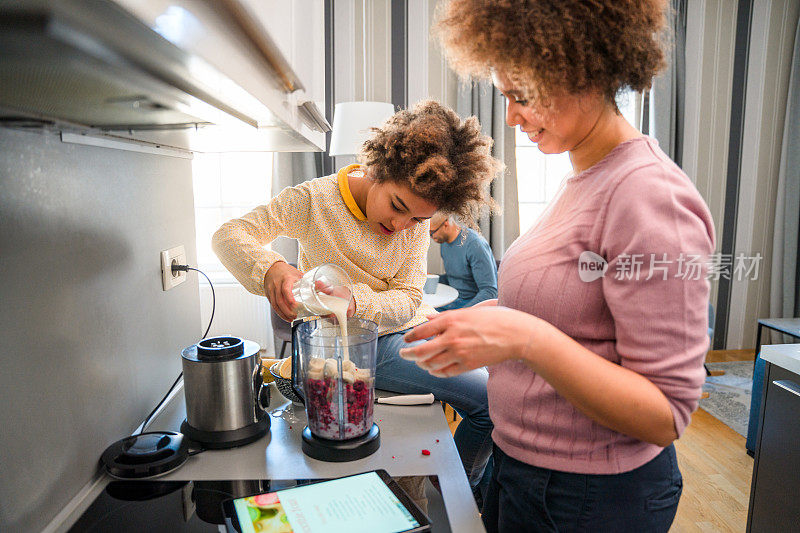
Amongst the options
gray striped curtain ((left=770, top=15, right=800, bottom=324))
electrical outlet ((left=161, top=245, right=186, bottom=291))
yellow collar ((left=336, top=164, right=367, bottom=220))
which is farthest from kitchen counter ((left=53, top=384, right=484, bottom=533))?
gray striped curtain ((left=770, top=15, right=800, bottom=324))

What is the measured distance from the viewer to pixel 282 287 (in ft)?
3.74

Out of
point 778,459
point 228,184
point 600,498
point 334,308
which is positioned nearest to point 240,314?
point 228,184

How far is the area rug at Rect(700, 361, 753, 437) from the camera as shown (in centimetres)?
292

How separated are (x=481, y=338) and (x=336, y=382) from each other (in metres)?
0.38

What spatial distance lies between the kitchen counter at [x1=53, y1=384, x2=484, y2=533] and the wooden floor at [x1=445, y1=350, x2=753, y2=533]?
57.5 inches

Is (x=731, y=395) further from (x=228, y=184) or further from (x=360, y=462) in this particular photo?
(x=228, y=184)

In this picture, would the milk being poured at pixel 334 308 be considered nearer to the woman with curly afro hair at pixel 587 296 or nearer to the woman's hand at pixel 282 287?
the woman's hand at pixel 282 287

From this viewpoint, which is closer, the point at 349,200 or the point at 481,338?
the point at 481,338

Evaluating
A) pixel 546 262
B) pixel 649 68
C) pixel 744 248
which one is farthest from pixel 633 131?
pixel 744 248

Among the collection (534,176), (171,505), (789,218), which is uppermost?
(534,176)

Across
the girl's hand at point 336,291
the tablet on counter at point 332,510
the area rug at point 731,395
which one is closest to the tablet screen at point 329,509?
the tablet on counter at point 332,510

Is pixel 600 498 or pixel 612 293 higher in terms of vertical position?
pixel 612 293

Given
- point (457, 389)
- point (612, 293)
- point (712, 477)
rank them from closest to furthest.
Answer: point (612, 293) < point (457, 389) < point (712, 477)

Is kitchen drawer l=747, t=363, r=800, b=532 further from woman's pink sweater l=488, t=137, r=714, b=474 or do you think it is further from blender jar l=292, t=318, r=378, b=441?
blender jar l=292, t=318, r=378, b=441
